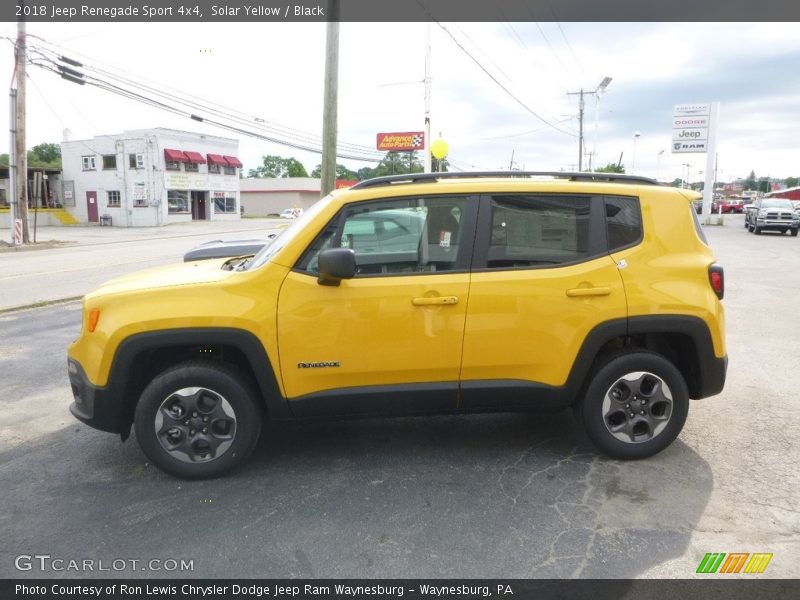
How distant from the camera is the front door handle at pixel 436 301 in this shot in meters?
3.66

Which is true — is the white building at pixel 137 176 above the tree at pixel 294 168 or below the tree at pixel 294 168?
below

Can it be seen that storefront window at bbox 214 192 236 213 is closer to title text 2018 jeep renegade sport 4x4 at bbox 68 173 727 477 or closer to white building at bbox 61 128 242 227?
white building at bbox 61 128 242 227

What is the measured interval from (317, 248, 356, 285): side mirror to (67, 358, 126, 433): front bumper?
1.51 m

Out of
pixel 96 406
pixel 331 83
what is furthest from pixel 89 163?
pixel 96 406

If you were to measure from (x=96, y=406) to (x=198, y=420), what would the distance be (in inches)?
24.0

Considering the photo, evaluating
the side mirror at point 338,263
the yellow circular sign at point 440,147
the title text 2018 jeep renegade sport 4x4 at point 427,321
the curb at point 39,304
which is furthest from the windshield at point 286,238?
the yellow circular sign at point 440,147

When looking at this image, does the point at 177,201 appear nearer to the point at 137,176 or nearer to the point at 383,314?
the point at 137,176

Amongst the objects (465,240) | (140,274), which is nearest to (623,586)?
(465,240)

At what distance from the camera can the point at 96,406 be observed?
12.1 ft

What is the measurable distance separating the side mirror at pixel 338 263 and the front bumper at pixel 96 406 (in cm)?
151

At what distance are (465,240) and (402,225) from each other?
16.1 inches

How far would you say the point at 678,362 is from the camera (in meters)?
4.16

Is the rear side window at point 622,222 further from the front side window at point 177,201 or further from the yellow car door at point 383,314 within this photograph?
the front side window at point 177,201

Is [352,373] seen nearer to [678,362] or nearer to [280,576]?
[280,576]
